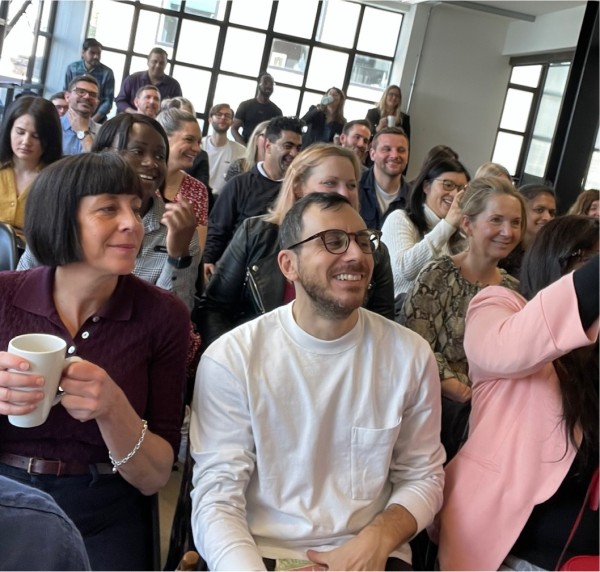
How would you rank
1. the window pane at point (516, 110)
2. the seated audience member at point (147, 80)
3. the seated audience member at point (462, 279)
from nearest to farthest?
the seated audience member at point (462, 279)
the seated audience member at point (147, 80)
the window pane at point (516, 110)

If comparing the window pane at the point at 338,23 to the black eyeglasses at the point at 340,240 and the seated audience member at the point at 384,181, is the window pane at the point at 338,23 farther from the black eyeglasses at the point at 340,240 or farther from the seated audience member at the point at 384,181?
the black eyeglasses at the point at 340,240

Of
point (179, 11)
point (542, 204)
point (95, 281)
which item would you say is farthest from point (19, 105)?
point (179, 11)

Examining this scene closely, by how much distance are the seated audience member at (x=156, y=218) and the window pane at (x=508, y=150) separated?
9099mm

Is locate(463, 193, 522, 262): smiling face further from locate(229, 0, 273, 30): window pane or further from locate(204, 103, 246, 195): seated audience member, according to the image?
locate(229, 0, 273, 30): window pane

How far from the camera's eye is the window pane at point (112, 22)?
9.93 m

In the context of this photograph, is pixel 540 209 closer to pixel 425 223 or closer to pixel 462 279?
pixel 425 223

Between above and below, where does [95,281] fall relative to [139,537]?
above

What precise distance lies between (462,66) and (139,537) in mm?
10349

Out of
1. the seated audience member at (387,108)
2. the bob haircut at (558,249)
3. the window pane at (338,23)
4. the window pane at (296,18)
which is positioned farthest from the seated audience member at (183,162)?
the window pane at (338,23)

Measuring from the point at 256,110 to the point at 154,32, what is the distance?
2386mm

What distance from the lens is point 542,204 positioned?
3848mm

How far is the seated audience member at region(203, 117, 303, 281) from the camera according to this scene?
375 cm

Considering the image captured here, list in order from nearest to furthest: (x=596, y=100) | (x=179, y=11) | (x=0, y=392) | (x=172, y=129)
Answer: (x=0, y=392) < (x=172, y=129) < (x=596, y=100) < (x=179, y=11)

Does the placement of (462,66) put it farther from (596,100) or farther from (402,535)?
(402,535)
